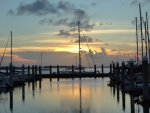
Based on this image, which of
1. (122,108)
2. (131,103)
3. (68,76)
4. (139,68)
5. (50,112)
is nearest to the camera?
(50,112)

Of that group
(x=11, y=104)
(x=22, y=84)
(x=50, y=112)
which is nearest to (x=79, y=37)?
(x=22, y=84)

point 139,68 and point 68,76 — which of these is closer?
point 139,68

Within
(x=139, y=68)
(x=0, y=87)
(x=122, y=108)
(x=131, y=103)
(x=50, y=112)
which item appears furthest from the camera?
(x=139, y=68)

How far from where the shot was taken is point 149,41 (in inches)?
2261

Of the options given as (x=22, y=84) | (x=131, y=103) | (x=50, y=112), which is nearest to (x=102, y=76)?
(x=22, y=84)

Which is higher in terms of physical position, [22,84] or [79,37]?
[79,37]

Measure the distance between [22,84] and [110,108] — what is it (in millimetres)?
36218

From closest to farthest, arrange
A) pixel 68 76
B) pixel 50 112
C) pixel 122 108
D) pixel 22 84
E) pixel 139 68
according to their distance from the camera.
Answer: pixel 50 112
pixel 122 108
pixel 139 68
pixel 22 84
pixel 68 76

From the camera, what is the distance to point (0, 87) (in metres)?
55.9

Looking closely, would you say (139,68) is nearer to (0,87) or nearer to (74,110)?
(0,87)

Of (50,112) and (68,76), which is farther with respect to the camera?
(68,76)

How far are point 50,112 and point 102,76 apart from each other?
62.2m

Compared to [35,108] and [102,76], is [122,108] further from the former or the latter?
[102,76]

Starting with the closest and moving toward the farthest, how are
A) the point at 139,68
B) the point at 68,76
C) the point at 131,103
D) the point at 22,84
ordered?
1. the point at 131,103
2. the point at 139,68
3. the point at 22,84
4. the point at 68,76
